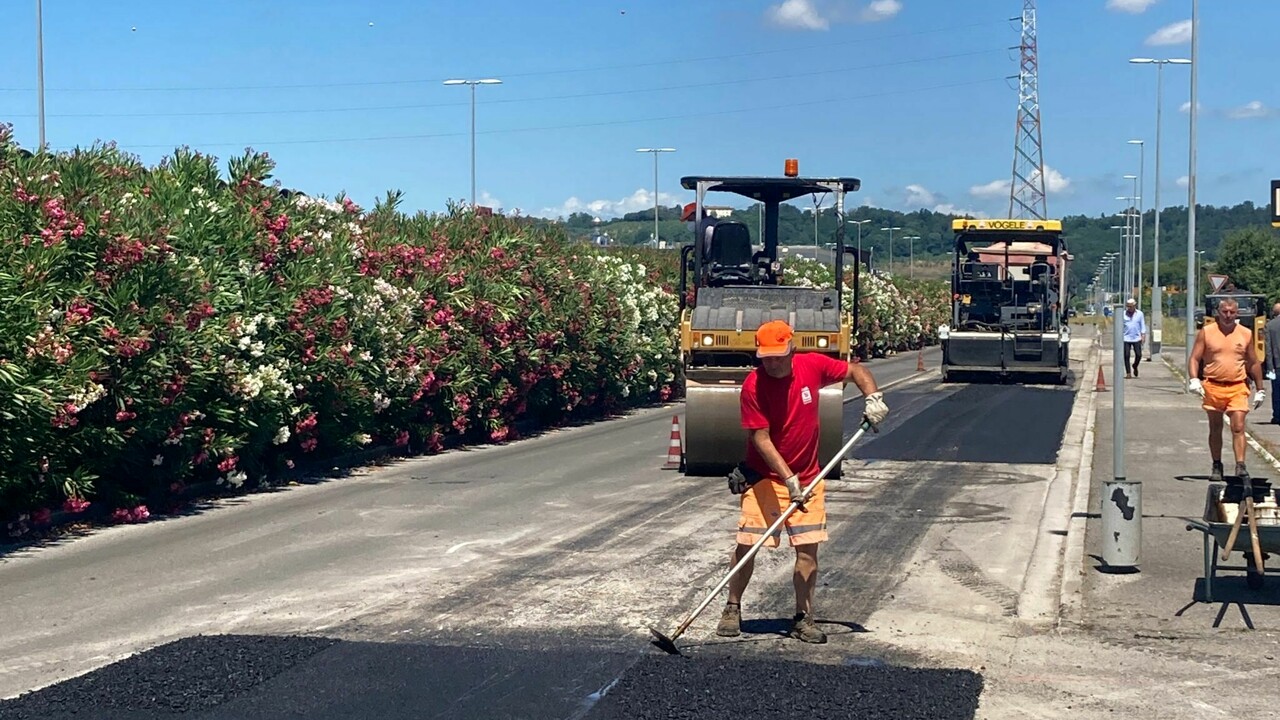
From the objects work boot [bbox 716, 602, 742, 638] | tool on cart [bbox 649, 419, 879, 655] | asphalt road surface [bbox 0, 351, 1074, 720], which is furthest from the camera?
work boot [bbox 716, 602, 742, 638]

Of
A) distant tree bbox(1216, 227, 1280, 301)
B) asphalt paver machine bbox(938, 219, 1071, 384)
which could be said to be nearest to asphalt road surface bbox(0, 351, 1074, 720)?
asphalt paver machine bbox(938, 219, 1071, 384)

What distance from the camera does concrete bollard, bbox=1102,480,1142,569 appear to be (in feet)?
31.5

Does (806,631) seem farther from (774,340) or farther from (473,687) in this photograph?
(473,687)

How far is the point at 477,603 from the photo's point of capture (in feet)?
28.9

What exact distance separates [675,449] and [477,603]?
809 centimetres

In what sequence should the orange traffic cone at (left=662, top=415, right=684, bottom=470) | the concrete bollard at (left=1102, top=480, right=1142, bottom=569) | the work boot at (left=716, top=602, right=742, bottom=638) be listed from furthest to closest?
the orange traffic cone at (left=662, top=415, right=684, bottom=470), the concrete bollard at (left=1102, top=480, right=1142, bottom=569), the work boot at (left=716, top=602, right=742, bottom=638)

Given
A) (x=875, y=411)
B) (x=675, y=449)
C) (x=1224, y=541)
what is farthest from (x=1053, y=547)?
(x=675, y=449)

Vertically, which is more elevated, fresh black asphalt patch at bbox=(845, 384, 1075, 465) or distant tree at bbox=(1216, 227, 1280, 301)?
distant tree at bbox=(1216, 227, 1280, 301)

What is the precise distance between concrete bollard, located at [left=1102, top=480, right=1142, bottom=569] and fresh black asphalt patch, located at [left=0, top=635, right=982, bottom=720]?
2995 mm

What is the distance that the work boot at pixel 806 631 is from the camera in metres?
7.70

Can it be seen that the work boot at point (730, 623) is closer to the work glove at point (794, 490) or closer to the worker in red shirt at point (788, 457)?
the worker in red shirt at point (788, 457)

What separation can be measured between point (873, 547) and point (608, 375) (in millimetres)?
14653

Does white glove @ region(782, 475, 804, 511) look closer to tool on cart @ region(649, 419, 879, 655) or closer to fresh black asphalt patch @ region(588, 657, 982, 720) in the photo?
tool on cart @ region(649, 419, 879, 655)

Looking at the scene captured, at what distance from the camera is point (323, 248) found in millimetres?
16516
